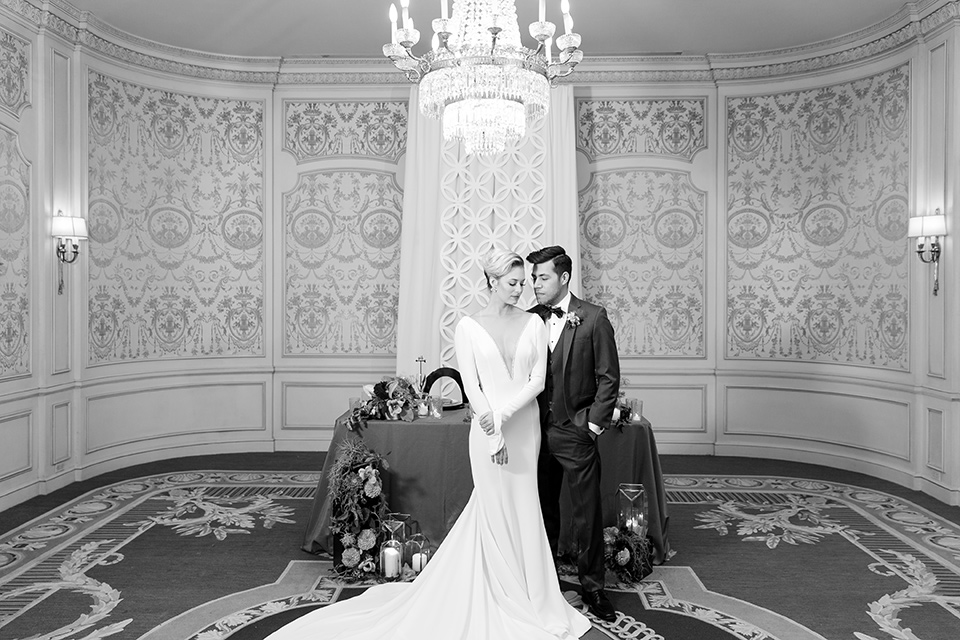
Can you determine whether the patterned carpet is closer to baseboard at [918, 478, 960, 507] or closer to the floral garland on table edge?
the floral garland on table edge

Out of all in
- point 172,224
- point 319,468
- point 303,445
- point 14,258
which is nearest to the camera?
point 14,258

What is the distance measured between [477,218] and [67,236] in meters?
3.44

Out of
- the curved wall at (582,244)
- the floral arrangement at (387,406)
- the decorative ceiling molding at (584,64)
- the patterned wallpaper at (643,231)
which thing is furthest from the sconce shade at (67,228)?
the patterned wallpaper at (643,231)

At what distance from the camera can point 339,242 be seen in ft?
26.4

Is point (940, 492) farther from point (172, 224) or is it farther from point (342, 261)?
point (172, 224)

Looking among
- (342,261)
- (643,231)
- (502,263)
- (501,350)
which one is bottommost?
(501,350)

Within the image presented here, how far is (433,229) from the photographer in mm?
7473

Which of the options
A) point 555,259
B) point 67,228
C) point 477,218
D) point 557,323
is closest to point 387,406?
point 557,323

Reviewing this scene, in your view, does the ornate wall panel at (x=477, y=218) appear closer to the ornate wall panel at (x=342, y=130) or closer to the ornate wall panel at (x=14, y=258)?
the ornate wall panel at (x=342, y=130)

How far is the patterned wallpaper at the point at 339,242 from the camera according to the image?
26.3ft

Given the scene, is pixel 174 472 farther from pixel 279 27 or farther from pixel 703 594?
pixel 703 594

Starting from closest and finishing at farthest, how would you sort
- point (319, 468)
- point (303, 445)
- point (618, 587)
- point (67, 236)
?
point (618, 587), point (67, 236), point (319, 468), point (303, 445)

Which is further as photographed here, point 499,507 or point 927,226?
point 927,226

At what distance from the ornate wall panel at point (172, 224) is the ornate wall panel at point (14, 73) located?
0.76 m
